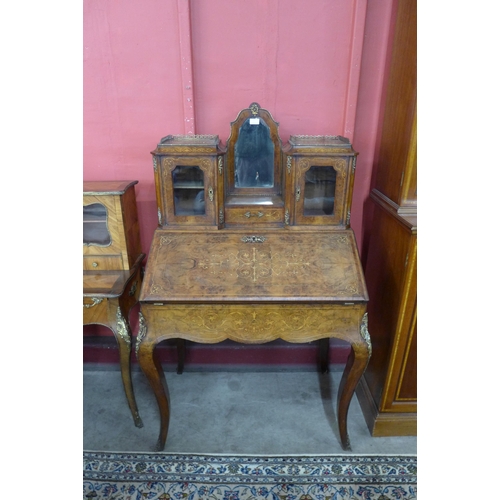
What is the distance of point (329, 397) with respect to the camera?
2273 mm

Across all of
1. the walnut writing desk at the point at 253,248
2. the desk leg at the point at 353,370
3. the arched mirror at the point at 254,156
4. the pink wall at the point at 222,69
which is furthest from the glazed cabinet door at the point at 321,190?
the desk leg at the point at 353,370

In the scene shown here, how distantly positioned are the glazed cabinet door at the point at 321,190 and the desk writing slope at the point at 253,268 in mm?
93

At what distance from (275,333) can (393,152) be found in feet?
3.50

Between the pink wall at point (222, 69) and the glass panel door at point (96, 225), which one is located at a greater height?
the pink wall at point (222, 69)

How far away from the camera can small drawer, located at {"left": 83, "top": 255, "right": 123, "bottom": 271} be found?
1962mm

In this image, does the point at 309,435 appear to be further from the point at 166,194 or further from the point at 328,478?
the point at 166,194

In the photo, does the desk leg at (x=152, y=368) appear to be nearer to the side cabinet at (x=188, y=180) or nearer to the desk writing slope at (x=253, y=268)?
the desk writing slope at (x=253, y=268)

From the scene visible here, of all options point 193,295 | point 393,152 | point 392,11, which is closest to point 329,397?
point 193,295

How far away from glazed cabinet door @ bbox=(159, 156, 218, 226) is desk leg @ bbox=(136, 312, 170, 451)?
530 millimetres

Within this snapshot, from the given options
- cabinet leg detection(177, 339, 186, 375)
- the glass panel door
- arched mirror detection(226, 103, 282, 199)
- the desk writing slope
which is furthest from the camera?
cabinet leg detection(177, 339, 186, 375)

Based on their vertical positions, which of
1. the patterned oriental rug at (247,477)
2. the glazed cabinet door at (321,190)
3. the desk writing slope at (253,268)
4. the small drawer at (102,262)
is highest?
the glazed cabinet door at (321,190)

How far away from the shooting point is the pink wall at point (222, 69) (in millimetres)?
1850

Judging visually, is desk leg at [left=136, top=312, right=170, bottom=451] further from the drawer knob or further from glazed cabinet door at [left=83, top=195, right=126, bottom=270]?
the drawer knob

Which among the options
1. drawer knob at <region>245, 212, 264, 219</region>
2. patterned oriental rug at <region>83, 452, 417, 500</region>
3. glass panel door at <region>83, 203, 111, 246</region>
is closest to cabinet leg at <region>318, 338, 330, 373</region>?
patterned oriental rug at <region>83, 452, 417, 500</region>
